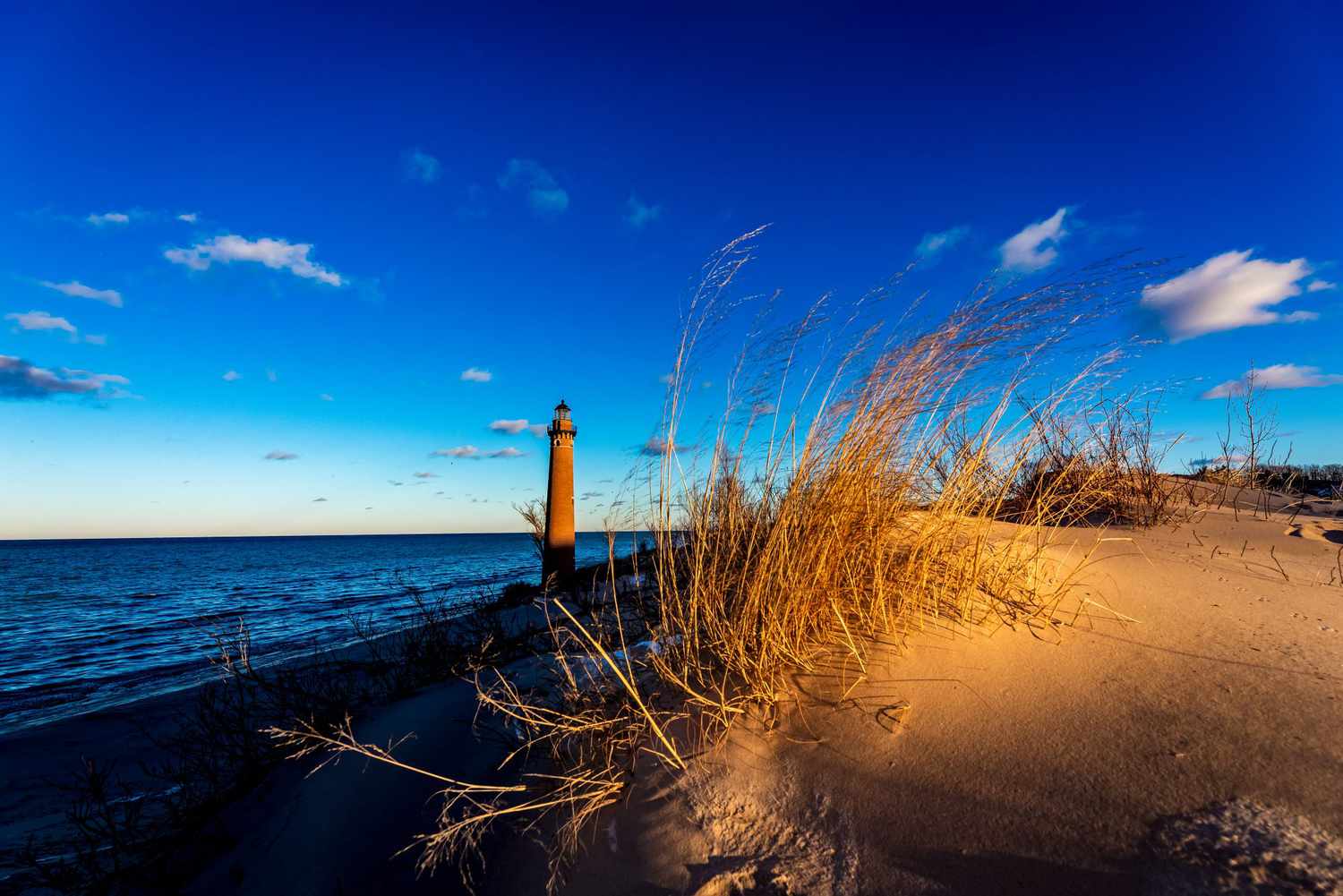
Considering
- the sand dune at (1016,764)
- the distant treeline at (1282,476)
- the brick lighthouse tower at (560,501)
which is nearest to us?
the sand dune at (1016,764)

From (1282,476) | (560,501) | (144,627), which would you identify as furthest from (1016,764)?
(144,627)

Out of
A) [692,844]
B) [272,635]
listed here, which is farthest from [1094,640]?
[272,635]

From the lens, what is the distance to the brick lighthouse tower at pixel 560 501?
1591 centimetres

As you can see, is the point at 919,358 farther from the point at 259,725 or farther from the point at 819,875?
the point at 259,725

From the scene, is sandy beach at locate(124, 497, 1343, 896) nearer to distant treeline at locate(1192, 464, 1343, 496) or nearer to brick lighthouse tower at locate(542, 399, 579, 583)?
distant treeline at locate(1192, 464, 1343, 496)

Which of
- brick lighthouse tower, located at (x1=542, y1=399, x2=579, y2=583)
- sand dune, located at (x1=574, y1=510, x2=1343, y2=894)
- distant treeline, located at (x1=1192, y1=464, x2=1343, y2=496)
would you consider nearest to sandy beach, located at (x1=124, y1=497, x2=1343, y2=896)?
sand dune, located at (x1=574, y1=510, x2=1343, y2=894)

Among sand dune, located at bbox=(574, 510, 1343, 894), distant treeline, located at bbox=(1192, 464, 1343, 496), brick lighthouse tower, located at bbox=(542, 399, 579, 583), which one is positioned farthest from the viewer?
brick lighthouse tower, located at bbox=(542, 399, 579, 583)

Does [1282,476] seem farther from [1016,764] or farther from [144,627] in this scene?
[144,627]

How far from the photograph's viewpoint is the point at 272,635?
1109 centimetres

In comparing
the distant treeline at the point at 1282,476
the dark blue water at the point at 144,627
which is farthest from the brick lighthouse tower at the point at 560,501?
the distant treeline at the point at 1282,476

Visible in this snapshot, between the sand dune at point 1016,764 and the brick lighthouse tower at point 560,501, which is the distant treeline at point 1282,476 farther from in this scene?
the brick lighthouse tower at point 560,501

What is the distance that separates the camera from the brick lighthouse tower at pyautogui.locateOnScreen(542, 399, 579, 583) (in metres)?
15.9

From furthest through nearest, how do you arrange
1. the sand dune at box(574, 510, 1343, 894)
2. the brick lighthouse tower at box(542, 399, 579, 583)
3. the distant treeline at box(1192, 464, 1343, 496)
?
1. the brick lighthouse tower at box(542, 399, 579, 583)
2. the distant treeline at box(1192, 464, 1343, 496)
3. the sand dune at box(574, 510, 1343, 894)

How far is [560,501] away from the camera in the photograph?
16078 millimetres
